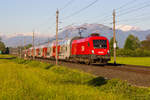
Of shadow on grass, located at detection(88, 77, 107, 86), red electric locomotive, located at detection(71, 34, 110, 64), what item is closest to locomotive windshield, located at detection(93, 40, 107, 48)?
red electric locomotive, located at detection(71, 34, 110, 64)

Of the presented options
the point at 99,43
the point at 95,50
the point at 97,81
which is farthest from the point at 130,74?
the point at 99,43

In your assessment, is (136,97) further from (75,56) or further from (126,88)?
(75,56)

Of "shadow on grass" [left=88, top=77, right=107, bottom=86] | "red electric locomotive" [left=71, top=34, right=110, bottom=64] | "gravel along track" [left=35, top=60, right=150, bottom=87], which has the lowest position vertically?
"shadow on grass" [left=88, top=77, right=107, bottom=86]

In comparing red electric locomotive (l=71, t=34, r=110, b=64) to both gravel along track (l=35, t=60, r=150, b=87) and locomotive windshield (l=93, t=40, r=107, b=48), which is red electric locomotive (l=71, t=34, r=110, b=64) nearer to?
locomotive windshield (l=93, t=40, r=107, b=48)

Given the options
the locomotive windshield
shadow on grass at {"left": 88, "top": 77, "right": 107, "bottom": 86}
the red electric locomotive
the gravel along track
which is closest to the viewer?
the gravel along track

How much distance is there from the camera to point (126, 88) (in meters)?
11.4

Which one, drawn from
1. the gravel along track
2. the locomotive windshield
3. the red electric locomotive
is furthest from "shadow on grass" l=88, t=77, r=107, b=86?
the locomotive windshield

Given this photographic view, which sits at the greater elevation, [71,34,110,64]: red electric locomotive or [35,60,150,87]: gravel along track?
[71,34,110,64]: red electric locomotive

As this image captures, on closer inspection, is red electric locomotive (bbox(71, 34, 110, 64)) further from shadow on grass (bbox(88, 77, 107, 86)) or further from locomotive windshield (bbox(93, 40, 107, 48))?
shadow on grass (bbox(88, 77, 107, 86))

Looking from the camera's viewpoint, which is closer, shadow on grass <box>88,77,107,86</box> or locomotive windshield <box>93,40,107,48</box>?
shadow on grass <box>88,77,107,86</box>

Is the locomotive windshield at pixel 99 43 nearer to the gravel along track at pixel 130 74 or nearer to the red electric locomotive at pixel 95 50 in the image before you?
the red electric locomotive at pixel 95 50

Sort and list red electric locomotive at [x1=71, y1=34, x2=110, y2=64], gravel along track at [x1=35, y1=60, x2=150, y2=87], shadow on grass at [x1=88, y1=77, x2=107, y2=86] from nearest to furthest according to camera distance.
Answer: gravel along track at [x1=35, y1=60, x2=150, y2=87] < shadow on grass at [x1=88, y1=77, x2=107, y2=86] < red electric locomotive at [x1=71, y1=34, x2=110, y2=64]

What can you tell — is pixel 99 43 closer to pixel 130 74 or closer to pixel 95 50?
pixel 95 50

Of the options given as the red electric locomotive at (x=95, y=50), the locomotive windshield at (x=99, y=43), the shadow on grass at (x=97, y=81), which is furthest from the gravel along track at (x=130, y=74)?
the locomotive windshield at (x=99, y=43)
